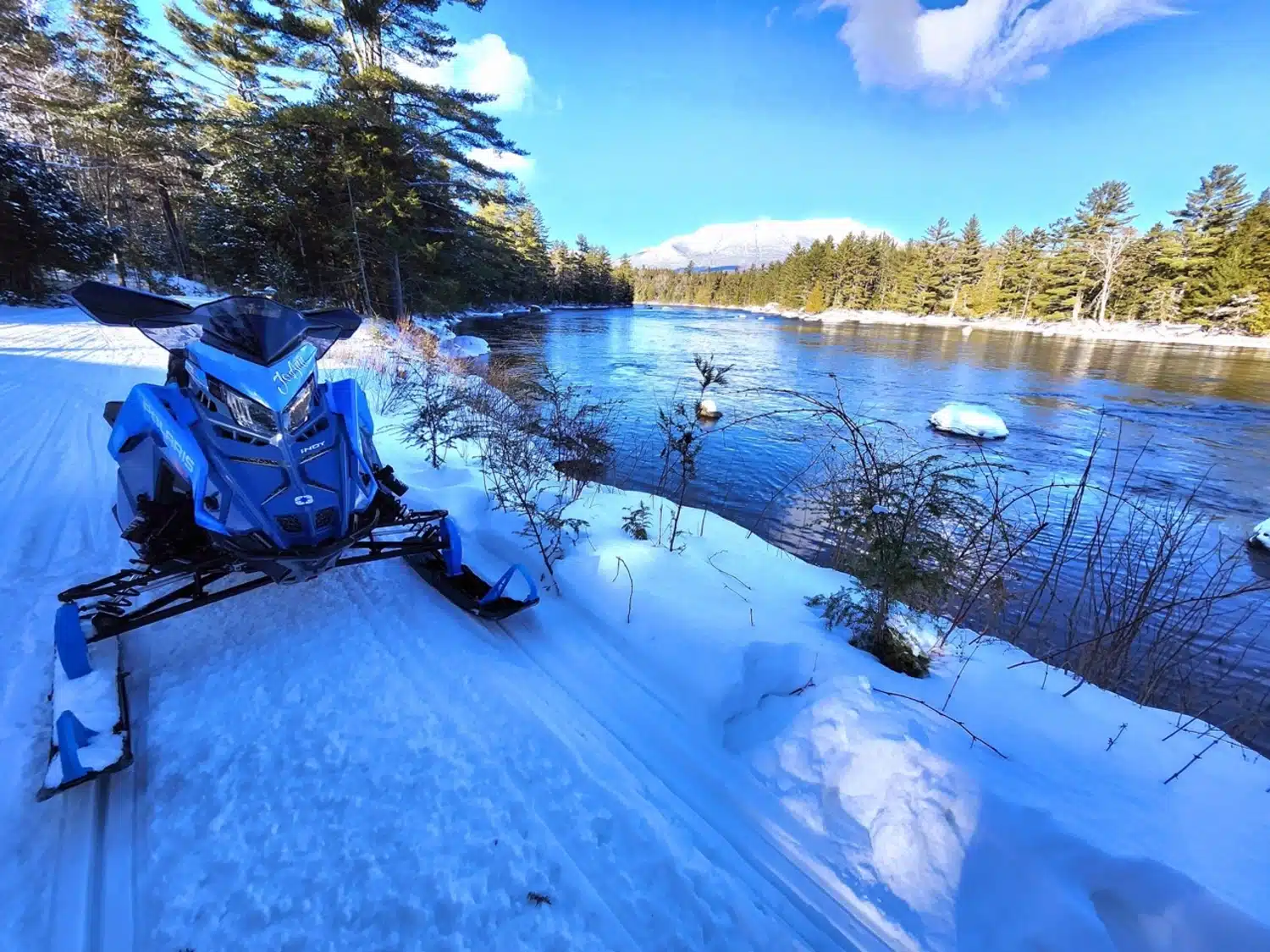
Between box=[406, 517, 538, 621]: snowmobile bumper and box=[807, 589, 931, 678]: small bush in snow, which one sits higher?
box=[406, 517, 538, 621]: snowmobile bumper

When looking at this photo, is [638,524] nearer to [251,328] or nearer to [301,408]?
[301,408]

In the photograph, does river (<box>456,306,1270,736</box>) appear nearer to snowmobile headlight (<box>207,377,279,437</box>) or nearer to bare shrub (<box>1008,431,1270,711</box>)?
bare shrub (<box>1008,431,1270,711</box>)

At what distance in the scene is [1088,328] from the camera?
139ft

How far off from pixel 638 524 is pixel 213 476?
10.0 ft

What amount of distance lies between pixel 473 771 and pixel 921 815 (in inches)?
71.4

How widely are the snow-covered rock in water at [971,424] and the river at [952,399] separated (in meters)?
0.32

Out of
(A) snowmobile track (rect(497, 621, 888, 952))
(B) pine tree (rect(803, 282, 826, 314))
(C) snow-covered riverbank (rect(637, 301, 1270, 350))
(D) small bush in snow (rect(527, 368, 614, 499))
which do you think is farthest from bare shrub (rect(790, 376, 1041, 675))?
(B) pine tree (rect(803, 282, 826, 314))

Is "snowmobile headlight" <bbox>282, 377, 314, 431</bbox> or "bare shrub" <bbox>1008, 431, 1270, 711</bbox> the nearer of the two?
"snowmobile headlight" <bbox>282, 377, 314, 431</bbox>

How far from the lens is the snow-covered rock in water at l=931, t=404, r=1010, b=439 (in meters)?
11.6

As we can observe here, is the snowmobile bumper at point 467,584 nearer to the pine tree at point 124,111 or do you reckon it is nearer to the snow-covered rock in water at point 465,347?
the snow-covered rock in water at point 465,347

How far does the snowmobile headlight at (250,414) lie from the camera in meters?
2.39

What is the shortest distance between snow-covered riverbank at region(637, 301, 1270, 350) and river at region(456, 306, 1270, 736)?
3.08 m

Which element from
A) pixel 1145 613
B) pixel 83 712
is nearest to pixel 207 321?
pixel 83 712

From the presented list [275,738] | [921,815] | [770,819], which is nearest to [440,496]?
[275,738]
